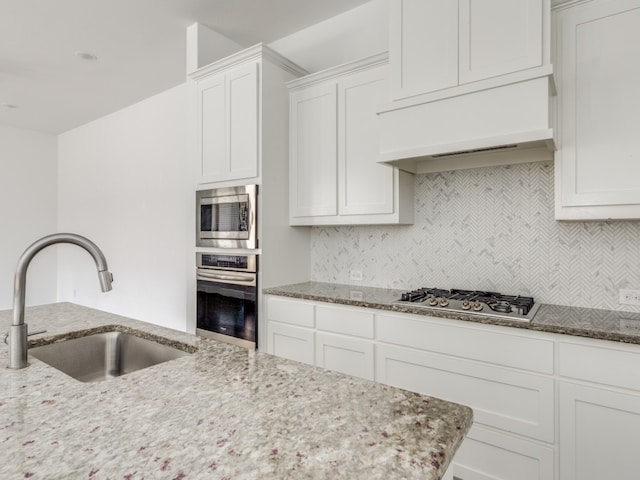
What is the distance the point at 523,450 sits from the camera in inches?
69.5

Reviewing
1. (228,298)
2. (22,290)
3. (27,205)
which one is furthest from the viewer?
(27,205)

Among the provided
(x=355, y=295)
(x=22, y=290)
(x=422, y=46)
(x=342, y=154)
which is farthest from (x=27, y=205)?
(x=422, y=46)

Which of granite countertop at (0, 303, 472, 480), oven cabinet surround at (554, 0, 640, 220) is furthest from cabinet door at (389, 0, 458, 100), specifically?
granite countertop at (0, 303, 472, 480)

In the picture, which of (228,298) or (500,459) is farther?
(228,298)

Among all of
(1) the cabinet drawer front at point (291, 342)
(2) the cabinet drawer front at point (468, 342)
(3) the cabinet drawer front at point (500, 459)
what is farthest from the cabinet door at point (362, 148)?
(3) the cabinet drawer front at point (500, 459)

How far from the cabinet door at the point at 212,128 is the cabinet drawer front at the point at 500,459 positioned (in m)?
2.33

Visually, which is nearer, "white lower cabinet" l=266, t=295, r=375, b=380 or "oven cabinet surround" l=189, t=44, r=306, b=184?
"white lower cabinet" l=266, t=295, r=375, b=380

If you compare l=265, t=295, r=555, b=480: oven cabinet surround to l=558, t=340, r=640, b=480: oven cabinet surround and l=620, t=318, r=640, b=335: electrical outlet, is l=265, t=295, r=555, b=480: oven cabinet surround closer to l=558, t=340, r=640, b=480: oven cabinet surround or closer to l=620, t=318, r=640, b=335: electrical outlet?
l=558, t=340, r=640, b=480: oven cabinet surround

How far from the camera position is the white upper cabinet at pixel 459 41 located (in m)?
1.82

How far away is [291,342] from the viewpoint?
8.51 ft

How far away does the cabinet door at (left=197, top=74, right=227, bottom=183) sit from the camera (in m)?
2.88

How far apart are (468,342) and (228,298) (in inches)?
65.9

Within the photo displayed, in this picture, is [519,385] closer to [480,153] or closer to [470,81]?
[480,153]

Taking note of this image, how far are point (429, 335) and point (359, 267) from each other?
99cm
